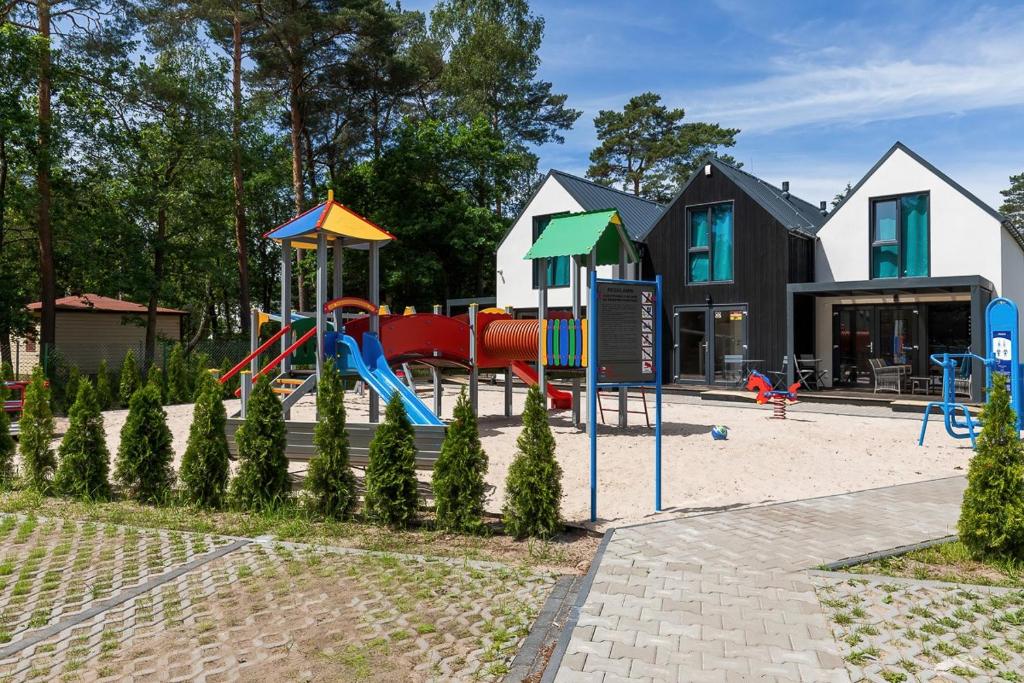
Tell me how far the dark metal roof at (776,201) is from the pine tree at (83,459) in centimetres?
1750

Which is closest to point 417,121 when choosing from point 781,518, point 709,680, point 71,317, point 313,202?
point 313,202

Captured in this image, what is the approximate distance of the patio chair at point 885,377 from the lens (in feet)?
58.2

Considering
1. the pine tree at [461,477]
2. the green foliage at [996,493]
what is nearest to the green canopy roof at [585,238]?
the pine tree at [461,477]

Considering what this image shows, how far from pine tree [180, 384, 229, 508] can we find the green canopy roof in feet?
23.0

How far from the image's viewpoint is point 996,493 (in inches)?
208

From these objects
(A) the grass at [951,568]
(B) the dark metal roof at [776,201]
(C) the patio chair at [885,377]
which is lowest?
(A) the grass at [951,568]

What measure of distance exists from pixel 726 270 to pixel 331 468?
16.7 meters

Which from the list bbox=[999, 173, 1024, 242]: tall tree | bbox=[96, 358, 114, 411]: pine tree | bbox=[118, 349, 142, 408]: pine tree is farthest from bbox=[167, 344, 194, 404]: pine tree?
bbox=[999, 173, 1024, 242]: tall tree

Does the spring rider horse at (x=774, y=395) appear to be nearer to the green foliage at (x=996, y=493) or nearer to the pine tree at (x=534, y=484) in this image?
the green foliage at (x=996, y=493)

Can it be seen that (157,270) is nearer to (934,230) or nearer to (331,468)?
(331,468)

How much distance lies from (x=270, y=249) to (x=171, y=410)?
83.1 ft

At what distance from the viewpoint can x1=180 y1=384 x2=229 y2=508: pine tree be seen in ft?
23.0

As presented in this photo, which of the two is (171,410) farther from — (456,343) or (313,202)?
(313,202)

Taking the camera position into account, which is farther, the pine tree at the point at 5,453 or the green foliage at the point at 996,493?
the pine tree at the point at 5,453
